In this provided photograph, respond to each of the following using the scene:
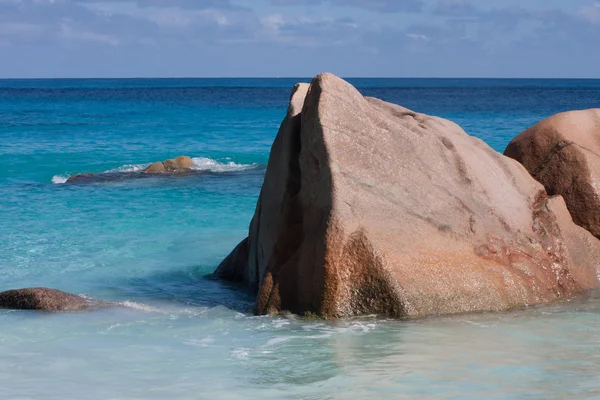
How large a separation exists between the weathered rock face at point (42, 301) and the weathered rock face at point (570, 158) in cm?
494

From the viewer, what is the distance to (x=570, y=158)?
29.2 feet

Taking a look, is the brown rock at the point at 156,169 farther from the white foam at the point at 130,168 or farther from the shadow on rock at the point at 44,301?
the shadow on rock at the point at 44,301

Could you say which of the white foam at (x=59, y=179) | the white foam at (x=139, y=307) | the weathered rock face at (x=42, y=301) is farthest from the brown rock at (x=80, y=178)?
the white foam at (x=139, y=307)

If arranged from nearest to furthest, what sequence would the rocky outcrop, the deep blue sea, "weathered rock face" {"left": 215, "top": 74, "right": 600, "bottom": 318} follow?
1. the deep blue sea
2. "weathered rock face" {"left": 215, "top": 74, "right": 600, "bottom": 318}
3. the rocky outcrop

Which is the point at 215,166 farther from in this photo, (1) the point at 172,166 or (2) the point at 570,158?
(2) the point at 570,158

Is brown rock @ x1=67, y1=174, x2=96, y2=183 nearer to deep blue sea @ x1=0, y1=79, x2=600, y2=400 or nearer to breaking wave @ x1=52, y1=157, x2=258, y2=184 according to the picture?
breaking wave @ x1=52, y1=157, x2=258, y2=184

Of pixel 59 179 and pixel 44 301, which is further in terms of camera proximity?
pixel 59 179

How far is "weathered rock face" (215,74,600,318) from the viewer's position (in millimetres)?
6984

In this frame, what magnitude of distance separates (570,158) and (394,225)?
2780 mm

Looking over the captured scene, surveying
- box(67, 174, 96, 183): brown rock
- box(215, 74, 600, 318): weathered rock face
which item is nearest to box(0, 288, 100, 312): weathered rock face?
box(215, 74, 600, 318): weathered rock face

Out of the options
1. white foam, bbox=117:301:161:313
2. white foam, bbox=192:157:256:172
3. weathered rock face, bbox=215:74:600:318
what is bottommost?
white foam, bbox=117:301:161:313

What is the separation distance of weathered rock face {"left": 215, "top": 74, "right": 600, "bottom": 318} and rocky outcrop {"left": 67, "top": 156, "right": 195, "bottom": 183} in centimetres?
1075

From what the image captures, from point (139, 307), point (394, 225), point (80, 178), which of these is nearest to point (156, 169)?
point (80, 178)

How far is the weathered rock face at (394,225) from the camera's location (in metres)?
6.98
